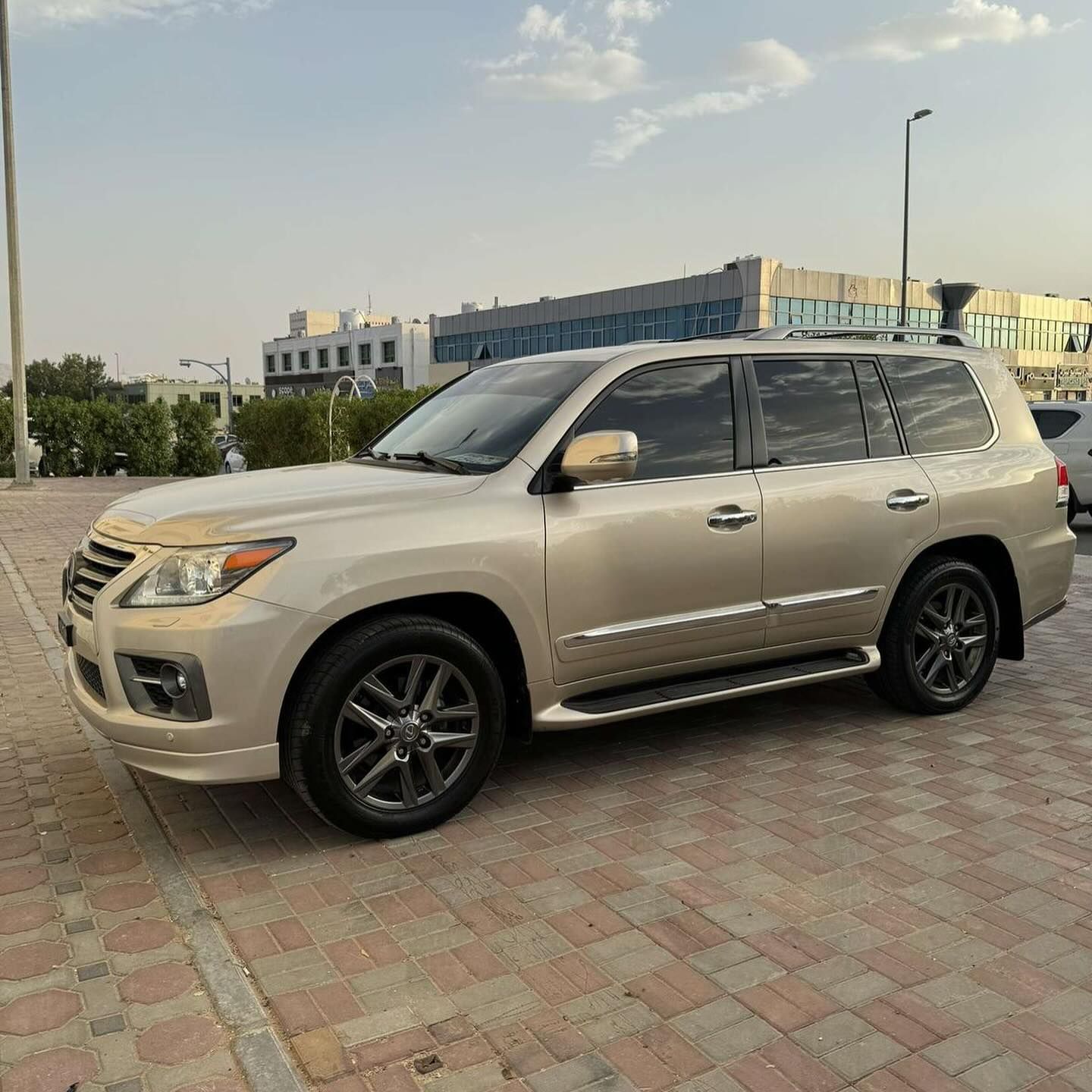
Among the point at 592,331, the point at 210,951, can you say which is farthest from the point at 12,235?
the point at 592,331

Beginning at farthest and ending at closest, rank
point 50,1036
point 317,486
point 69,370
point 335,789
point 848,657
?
point 69,370
point 848,657
point 317,486
point 335,789
point 50,1036

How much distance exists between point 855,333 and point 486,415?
2107 millimetres

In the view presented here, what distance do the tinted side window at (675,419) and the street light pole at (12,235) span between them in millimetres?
19338

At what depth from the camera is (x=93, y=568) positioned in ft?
13.8

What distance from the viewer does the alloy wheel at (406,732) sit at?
12.8 ft

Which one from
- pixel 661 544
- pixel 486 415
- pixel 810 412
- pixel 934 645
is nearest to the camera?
pixel 661 544

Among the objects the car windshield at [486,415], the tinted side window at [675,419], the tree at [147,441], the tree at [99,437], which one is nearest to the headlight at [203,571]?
the car windshield at [486,415]

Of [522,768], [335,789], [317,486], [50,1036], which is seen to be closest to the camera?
[50,1036]

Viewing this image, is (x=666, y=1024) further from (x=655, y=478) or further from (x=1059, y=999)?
(x=655, y=478)

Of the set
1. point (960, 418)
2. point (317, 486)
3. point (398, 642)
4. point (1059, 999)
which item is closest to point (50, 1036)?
point (398, 642)

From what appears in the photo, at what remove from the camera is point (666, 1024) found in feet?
9.43

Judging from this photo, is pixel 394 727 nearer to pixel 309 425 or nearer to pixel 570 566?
pixel 570 566

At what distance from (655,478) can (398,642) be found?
1369 millimetres

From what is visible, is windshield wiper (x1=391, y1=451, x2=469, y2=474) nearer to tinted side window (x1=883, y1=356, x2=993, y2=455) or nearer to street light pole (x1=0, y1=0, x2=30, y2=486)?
tinted side window (x1=883, y1=356, x2=993, y2=455)
